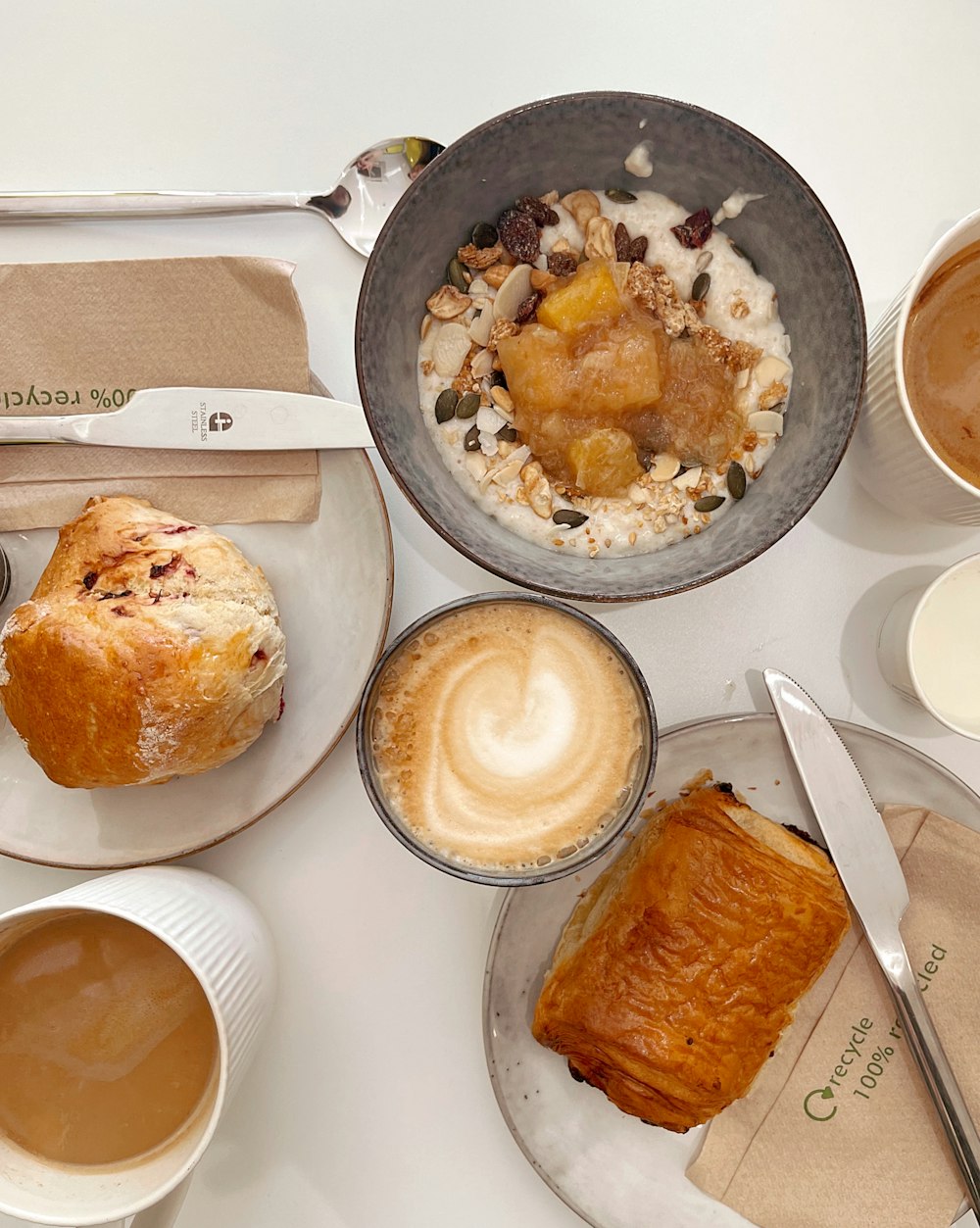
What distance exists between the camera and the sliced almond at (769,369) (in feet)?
3.52

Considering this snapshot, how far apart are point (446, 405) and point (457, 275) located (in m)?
0.16

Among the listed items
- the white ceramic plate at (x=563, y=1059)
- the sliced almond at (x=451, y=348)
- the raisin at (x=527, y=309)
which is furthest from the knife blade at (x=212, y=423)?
the white ceramic plate at (x=563, y=1059)

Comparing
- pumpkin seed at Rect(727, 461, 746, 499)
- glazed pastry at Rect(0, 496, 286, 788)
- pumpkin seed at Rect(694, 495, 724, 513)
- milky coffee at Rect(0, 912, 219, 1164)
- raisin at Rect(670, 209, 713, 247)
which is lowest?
milky coffee at Rect(0, 912, 219, 1164)

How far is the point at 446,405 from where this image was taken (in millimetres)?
1100

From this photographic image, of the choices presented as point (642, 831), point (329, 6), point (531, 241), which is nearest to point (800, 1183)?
point (642, 831)

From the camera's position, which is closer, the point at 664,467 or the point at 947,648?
the point at 664,467

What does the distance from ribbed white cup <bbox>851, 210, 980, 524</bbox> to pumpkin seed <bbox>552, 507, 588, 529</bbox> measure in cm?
38

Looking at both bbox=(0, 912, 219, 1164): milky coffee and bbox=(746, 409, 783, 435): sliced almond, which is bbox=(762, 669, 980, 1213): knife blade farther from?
bbox=(0, 912, 219, 1164): milky coffee

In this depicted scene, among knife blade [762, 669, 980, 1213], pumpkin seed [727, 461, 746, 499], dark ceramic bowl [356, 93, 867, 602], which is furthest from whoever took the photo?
knife blade [762, 669, 980, 1213]

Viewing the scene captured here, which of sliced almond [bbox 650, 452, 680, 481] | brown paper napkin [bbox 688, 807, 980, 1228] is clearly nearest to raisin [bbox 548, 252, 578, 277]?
sliced almond [bbox 650, 452, 680, 481]

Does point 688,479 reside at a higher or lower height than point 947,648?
higher

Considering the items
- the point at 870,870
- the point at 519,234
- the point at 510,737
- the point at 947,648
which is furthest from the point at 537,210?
the point at 870,870

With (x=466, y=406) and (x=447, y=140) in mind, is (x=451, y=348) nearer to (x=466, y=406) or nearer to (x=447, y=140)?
(x=466, y=406)

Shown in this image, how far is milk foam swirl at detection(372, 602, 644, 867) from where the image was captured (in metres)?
1.10
